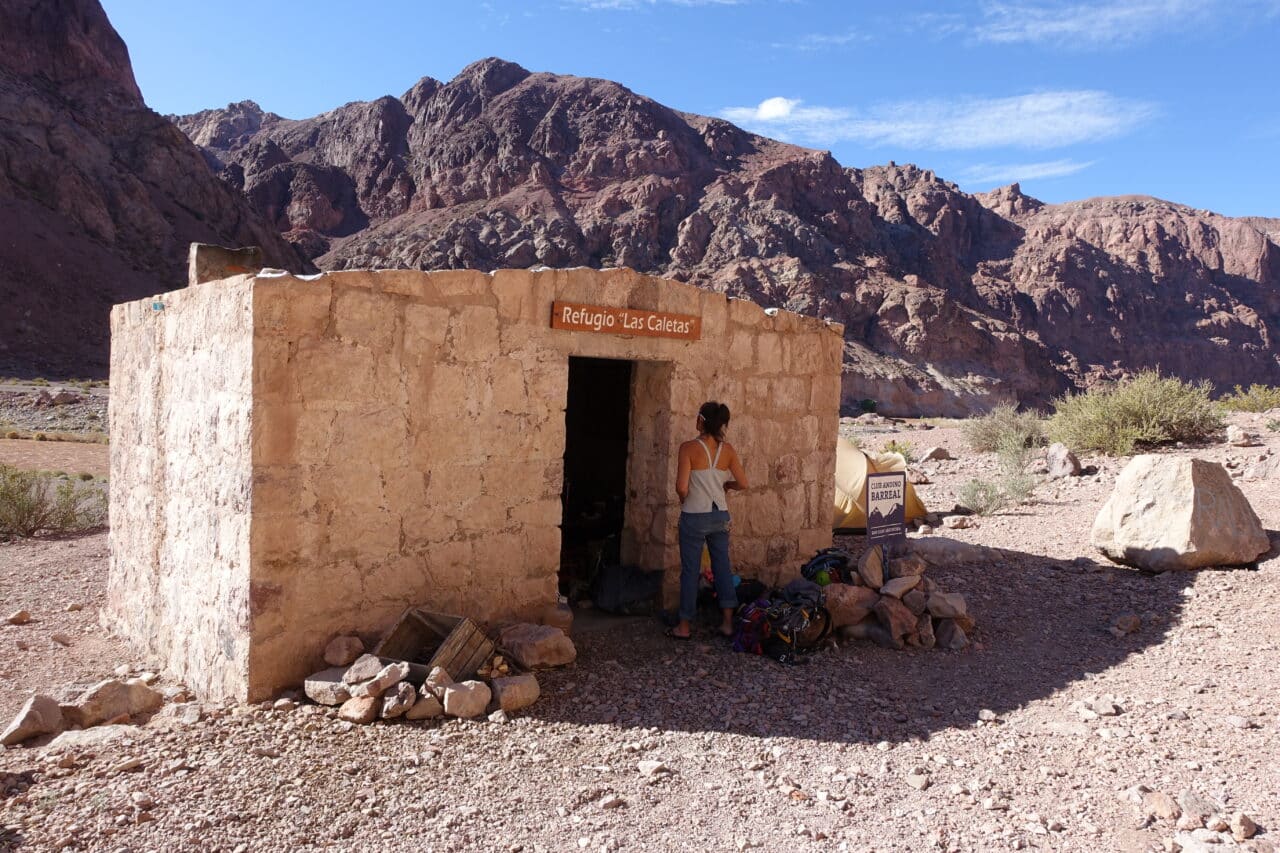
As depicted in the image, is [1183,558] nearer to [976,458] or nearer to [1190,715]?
[1190,715]

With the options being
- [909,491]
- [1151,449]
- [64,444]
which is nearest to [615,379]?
[909,491]

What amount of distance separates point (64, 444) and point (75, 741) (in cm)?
1911

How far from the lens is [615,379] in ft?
26.9

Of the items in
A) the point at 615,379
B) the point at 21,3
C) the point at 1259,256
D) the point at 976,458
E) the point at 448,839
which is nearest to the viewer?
the point at 448,839

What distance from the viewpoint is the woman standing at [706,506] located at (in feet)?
17.0

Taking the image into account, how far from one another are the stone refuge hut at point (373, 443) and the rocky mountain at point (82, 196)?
34.4 metres

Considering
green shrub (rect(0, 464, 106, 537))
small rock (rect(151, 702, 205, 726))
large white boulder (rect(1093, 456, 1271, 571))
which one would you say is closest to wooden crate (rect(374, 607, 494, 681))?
small rock (rect(151, 702, 205, 726))

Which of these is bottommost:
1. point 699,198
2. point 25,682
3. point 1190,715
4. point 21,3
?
point 25,682

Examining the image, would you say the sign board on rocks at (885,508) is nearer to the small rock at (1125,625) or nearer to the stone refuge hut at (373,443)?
the stone refuge hut at (373,443)

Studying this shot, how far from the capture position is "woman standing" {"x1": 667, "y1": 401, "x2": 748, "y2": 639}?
17.0ft

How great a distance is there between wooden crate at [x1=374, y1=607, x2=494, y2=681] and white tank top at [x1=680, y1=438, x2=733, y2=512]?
57.7 inches

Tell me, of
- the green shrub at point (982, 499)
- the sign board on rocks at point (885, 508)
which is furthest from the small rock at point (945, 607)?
the green shrub at point (982, 499)

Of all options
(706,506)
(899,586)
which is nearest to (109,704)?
(706,506)

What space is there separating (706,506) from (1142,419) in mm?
10209
